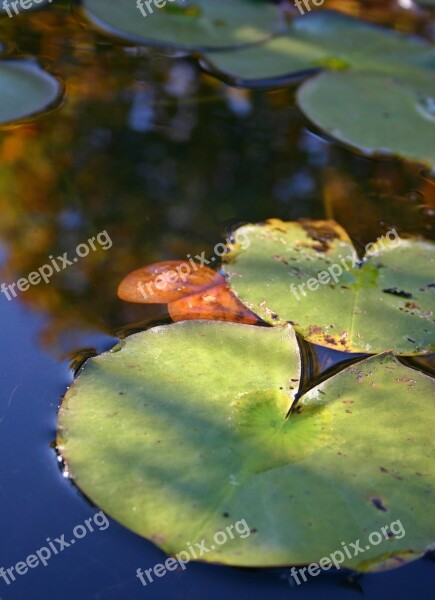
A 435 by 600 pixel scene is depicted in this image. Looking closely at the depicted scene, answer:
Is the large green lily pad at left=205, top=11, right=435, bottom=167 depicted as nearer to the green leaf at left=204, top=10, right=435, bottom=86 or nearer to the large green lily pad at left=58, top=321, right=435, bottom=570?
the green leaf at left=204, top=10, right=435, bottom=86

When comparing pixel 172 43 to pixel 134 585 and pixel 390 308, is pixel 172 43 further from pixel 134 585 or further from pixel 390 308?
pixel 134 585

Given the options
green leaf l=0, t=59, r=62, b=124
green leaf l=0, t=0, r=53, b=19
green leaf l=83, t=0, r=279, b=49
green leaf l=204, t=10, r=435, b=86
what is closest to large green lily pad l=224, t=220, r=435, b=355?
green leaf l=0, t=59, r=62, b=124

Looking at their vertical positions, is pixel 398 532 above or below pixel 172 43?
below

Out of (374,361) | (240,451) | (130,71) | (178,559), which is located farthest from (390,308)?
(130,71)

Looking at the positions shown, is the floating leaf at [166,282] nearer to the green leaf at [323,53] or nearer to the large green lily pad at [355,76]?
the large green lily pad at [355,76]

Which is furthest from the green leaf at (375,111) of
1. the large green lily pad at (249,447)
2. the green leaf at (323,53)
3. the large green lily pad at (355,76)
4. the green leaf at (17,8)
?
the green leaf at (17,8)

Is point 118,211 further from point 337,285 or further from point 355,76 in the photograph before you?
point 355,76
